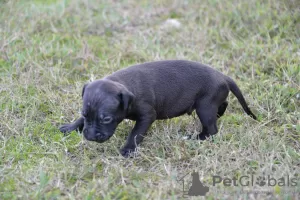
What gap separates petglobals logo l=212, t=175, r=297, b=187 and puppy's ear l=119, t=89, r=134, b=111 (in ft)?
3.97

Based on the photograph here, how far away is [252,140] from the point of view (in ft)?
17.6

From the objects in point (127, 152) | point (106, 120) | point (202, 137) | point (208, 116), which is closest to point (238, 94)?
point (208, 116)

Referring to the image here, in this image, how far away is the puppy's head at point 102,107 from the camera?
4.87 metres

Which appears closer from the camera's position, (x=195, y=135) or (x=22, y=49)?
(x=195, y=135)

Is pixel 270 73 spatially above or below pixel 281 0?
below

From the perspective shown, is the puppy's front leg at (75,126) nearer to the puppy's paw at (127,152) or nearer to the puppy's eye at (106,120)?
the puppy's paw at (127,152)

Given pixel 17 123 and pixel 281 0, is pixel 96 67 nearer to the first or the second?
pixel 17 123

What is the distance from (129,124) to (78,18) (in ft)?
12.7

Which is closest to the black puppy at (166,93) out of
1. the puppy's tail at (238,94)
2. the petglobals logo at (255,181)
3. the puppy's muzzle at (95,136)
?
the puppy's tail at (238,94)

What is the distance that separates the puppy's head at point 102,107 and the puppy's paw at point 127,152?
0.39 m

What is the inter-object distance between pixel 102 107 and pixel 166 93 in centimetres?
108

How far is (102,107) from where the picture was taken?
16.0 ft

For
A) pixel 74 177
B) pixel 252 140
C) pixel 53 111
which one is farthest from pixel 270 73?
pixel 74 177

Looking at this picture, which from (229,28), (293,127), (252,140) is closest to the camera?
(252,140)
